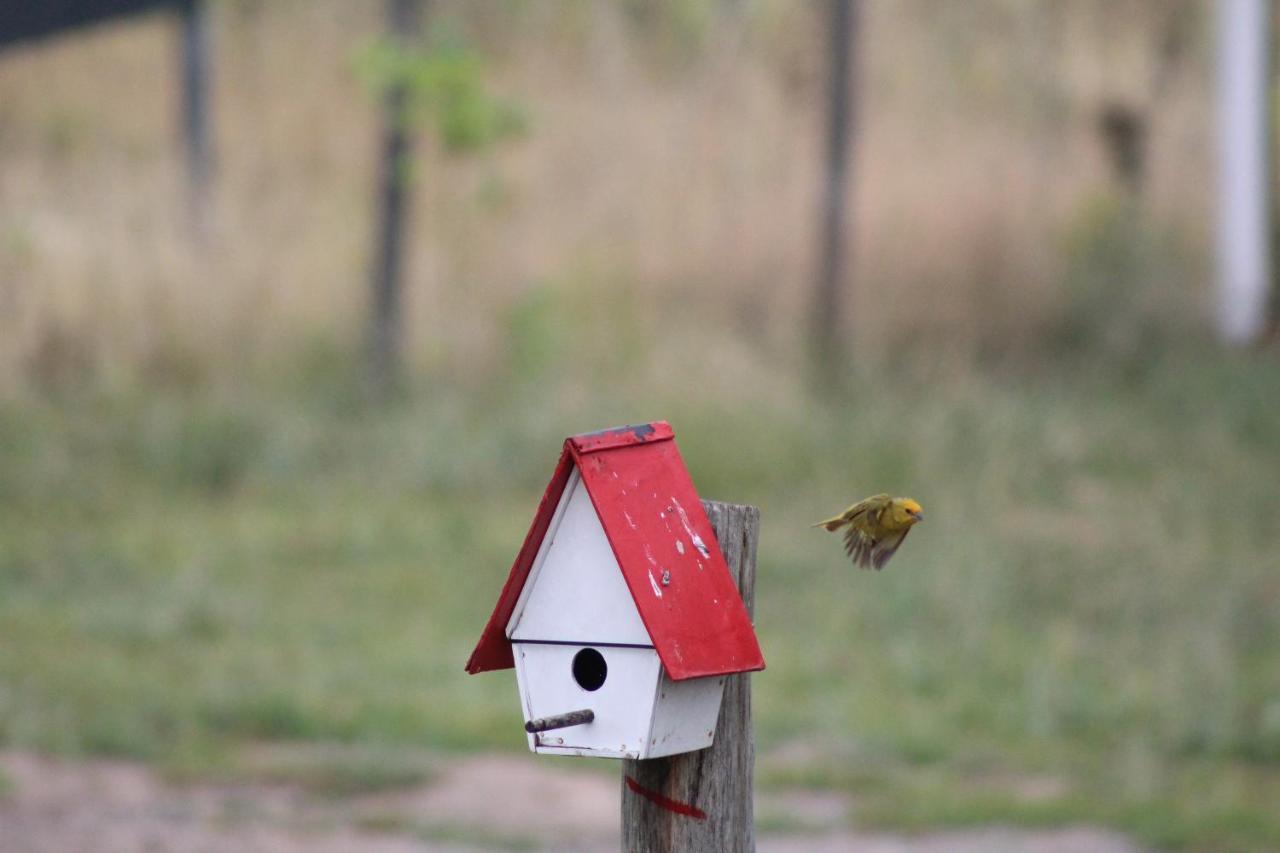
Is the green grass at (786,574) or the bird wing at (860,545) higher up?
the green grass at (786,574)

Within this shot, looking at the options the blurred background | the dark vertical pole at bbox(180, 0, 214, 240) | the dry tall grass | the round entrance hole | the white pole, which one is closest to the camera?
the round entrance hole

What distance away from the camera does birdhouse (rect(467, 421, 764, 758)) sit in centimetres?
269

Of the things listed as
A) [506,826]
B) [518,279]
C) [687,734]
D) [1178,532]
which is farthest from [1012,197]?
[687,734]

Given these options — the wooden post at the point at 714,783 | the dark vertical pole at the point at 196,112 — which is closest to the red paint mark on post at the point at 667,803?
the wooden post at the point at 714,783

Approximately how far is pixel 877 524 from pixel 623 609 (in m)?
0.54

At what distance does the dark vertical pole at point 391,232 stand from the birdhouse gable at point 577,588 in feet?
28.3

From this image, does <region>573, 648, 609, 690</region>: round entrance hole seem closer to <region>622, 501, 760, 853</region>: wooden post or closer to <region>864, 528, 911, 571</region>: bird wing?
<region>622, 501, 760, 853</region>: wooden post

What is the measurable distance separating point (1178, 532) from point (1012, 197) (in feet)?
16.2

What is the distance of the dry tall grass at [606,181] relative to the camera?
1134 cm

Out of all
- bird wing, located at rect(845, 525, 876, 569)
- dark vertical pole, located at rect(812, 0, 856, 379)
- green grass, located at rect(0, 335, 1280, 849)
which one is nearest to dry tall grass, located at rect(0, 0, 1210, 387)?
dark vertical pole, located at rect(812, 0, 856, 379)

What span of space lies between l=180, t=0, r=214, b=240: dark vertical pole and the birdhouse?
9776mm

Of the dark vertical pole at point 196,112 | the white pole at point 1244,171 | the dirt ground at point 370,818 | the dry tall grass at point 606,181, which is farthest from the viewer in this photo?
the white pole at point 1244,171

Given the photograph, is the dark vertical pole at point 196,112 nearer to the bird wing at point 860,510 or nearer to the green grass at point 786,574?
the green grass at point 786,574

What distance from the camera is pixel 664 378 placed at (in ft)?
36.8
